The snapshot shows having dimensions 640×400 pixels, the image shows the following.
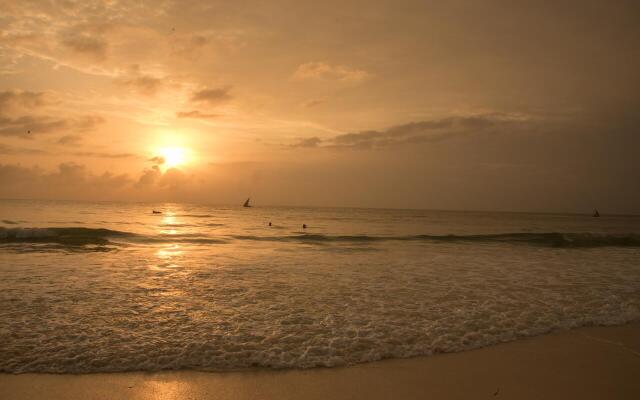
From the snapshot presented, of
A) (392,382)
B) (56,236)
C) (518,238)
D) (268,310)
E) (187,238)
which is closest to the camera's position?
(392,382)

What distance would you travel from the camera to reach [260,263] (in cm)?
1598

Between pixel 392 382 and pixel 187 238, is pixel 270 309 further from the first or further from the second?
pixel 187 238

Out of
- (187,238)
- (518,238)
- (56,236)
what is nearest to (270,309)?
(187,238)

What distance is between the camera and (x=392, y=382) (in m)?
5.24

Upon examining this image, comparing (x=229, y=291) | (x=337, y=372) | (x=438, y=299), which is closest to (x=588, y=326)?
(x=438, y=299)

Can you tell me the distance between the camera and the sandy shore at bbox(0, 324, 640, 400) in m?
4.83

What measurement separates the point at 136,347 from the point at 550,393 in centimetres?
602

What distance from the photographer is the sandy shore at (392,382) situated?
4832 mm

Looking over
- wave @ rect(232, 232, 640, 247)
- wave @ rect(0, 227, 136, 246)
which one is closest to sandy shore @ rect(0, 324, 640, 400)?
wave @ rect(0, 227, 136, 246)

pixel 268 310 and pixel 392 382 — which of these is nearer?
pixel 392 382

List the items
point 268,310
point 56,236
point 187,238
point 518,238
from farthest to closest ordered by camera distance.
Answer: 1. point 518,238
2. point 187,238
3. point 56,236
4. point 268,310

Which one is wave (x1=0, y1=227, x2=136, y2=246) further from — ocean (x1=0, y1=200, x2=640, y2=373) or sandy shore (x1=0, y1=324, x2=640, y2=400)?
sandy shore (x1=0, y1=324, x2=640, y2=400)

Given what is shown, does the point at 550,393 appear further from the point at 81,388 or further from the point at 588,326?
the point at 81,388

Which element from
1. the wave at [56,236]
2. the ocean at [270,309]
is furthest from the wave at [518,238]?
the ocean at [270,309]
